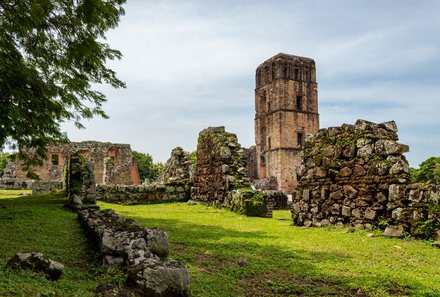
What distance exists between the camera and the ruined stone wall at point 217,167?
42.4 ft

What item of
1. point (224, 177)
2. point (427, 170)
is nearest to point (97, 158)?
point (224, 177)

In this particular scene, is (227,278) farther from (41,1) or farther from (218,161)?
(218,161)

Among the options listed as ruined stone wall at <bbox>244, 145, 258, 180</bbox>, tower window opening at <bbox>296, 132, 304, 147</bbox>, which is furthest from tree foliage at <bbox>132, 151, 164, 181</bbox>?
tower window opening at <bbox>296, 132, 304, 147</bbox>

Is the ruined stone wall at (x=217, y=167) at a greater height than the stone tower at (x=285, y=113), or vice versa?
the stone tower at (x=285, y=113)

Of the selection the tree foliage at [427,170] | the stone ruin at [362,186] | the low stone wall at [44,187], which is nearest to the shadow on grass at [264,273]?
the stone ruin at [362,186]

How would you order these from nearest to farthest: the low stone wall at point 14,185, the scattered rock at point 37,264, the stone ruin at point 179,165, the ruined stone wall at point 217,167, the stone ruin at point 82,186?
the scattered rock at point 37,264 < the stone ruin at point 82,186 < the ruined stone wall at point 217,167 < the stone ruin at point 179,165 < the low stone wall at point 14,185

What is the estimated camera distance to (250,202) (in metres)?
11.2

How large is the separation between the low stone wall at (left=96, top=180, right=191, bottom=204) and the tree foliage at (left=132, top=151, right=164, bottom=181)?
152 ft

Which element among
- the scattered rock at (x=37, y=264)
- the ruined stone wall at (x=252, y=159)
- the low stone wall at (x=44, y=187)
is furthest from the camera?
the ruined stone wall at (x=252, y=159)

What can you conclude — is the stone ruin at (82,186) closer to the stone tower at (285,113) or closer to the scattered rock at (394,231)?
the scattered rock at (394,231)

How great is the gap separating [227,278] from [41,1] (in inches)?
217

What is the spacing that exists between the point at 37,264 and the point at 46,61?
5.87 metres

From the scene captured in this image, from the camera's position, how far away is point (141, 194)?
15023mm

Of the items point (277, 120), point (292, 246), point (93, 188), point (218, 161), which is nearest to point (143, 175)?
point (277, 120)
